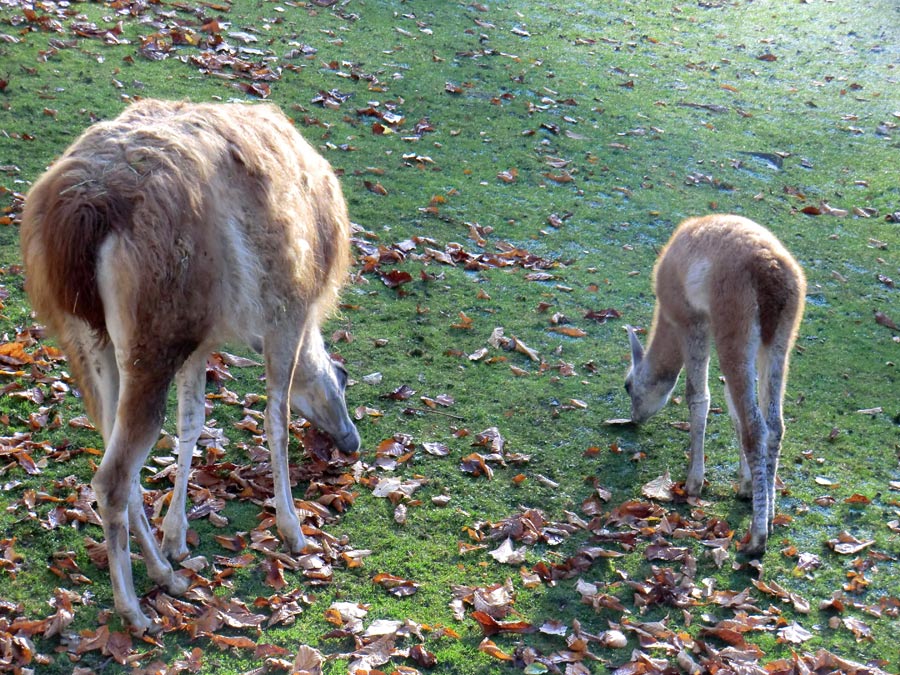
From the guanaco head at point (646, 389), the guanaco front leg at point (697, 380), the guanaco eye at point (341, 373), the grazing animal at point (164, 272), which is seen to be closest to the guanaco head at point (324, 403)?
the guanaco eye at point (341, 373)

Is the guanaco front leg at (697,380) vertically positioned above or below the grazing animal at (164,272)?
below

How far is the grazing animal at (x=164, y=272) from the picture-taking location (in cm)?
381

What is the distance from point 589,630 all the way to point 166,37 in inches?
373

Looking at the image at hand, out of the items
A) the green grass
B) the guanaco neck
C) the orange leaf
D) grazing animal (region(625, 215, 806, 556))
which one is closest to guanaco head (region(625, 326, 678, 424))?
the guanaco neck

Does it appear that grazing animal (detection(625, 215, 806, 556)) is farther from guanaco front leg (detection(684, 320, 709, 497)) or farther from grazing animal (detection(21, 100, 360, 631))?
grazing animal (detection(21, 100, 360, 631))

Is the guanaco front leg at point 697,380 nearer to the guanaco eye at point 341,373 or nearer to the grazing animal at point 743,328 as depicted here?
the grazing animal at point 743,328

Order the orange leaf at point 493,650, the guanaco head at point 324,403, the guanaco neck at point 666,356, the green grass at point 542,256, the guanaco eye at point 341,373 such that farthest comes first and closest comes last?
the guanaco neck at point 666,356, the guanaco eye at point 341,373, the guanaco head at point 324,403, the green grass at point 542,256, the orange leaf at point 493,650

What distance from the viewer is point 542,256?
8.78 meters

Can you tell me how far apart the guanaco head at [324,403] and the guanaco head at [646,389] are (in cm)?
212

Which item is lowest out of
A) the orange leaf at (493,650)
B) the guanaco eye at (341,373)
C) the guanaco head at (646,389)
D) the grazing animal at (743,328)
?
the orange leaf at (493,650)

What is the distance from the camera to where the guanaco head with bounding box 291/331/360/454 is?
5812 millimetres

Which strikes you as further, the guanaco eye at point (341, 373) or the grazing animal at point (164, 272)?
the guanaco eye at point (341, 373)

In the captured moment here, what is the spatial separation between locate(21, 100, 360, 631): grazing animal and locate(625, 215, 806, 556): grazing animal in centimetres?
258

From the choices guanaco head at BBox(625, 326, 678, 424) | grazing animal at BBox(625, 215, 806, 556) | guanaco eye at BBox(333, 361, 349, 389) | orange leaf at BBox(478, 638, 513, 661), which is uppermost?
grazing animal at BBox(625, 215, 806, 556)
